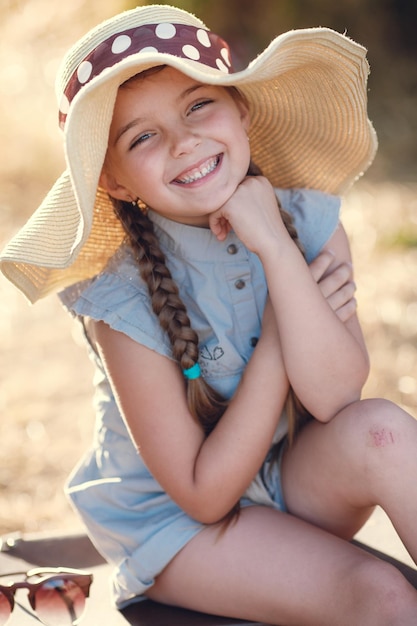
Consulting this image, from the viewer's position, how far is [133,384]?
6.60ft

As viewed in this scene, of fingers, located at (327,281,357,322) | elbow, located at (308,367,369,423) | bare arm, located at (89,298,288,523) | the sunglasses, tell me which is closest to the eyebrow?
bare arm, located at (89,298,288,523)

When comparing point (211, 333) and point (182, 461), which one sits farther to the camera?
point (211, 333)

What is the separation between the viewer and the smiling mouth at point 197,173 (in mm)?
1945

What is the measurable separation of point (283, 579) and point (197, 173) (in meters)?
0.85

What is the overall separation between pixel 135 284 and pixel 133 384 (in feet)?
0.80

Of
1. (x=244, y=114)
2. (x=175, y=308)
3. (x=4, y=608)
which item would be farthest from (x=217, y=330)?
(x=4, y=608)

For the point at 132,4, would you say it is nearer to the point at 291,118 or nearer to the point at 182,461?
the point at 291,118

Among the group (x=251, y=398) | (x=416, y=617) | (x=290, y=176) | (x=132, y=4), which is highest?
(x=132, y=4)

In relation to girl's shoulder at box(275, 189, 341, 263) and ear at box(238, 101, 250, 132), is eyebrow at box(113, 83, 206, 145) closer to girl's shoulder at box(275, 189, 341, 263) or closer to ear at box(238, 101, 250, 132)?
ear at box(238, 101, 250, 132)

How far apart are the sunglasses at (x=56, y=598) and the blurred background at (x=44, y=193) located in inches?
43.8

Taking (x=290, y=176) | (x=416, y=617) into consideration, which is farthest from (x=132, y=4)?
(x=416, y=617)

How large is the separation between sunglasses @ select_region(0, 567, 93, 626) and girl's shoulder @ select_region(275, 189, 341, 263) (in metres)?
0.91

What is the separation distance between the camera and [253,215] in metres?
1.99

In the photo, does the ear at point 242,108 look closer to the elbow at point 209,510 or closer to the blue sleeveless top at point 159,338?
the blue sleeveless top at point 159,338
